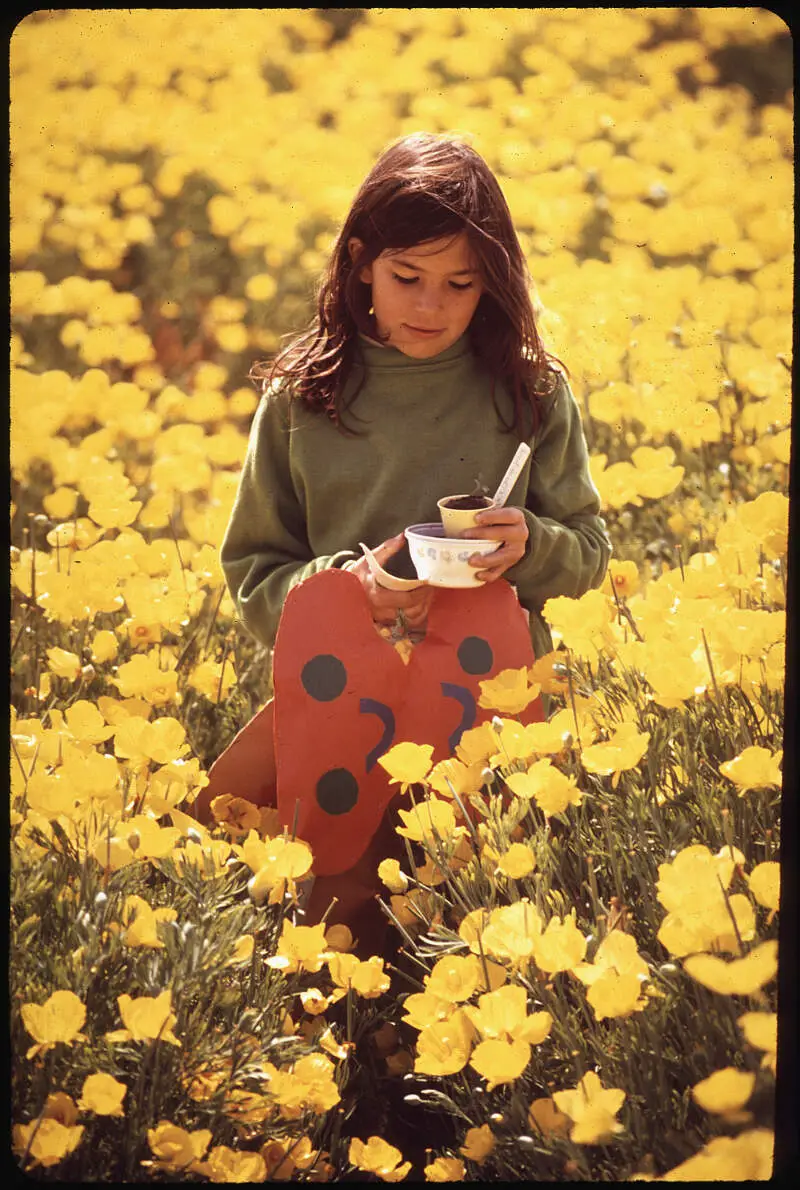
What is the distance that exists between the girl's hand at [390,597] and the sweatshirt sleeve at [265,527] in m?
0.15

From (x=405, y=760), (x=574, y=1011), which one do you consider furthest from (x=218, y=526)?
(x=574, y=1011)

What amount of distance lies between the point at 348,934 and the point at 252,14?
1.28 metres

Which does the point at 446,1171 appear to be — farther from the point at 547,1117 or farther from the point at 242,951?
the point at 242,951

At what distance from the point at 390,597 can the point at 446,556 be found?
161 mm

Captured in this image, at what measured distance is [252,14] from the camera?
1785 mm

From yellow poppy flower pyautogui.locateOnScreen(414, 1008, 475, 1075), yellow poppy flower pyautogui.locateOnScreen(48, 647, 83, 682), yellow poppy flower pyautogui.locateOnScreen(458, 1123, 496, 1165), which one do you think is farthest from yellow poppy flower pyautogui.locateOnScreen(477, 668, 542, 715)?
yellow poppy flower pyautogui.locateOnScreen(48, 647, 83, 682)

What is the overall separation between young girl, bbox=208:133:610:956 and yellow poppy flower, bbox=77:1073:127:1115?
63 cm

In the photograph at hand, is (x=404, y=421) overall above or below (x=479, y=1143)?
above

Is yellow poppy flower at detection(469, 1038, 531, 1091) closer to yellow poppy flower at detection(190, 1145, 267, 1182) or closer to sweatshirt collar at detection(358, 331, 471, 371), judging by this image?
yellow poppy flower at detection(190, 1145, 267, 1182)

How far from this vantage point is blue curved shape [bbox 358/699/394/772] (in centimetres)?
193

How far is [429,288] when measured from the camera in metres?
1.94

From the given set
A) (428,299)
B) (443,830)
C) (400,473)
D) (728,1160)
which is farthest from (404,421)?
(728,1160)

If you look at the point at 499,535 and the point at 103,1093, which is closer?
A: the point at 103,1093

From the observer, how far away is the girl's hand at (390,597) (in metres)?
1.92
